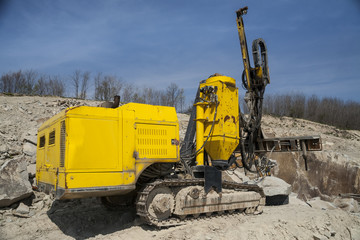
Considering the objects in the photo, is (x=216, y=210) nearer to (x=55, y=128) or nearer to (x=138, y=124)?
(x=138, y=124)

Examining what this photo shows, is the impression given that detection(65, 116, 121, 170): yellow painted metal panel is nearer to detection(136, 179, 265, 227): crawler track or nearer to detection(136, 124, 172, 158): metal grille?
detection(136, 124, 172, 158): metal grille

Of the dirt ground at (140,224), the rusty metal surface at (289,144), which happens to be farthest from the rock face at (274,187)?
the rusty metal surface at (289,144)

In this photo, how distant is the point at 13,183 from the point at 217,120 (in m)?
5.20

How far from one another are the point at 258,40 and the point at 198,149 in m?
3.42

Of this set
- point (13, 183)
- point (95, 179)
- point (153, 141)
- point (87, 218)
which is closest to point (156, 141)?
point (153, 141)

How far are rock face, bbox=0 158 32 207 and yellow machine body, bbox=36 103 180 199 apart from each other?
1.57 meters

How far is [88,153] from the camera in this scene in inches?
201

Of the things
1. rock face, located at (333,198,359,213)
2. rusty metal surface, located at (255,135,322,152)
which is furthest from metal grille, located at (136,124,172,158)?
rock face, located at (333,198,359,213)

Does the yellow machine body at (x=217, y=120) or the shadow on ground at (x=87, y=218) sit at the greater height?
the yellow machine body at (x=217, y=120)

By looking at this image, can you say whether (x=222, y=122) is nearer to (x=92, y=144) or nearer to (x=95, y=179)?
(x=92, y=144)

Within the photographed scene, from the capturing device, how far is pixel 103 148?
525 cm

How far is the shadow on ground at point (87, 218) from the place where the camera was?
608cm

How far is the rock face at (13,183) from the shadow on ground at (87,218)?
31.7 inches

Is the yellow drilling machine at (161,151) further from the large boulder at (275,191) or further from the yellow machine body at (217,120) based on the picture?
the large boulder at (275,191)
